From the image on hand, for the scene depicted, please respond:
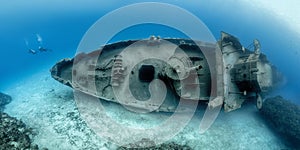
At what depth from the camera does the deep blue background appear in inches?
663

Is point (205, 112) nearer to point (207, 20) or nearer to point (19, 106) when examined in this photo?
point (19, 106)

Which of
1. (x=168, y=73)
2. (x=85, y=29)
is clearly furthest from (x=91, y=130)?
(x=85, y=29)

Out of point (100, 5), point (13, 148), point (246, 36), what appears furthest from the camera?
point (100, 5)

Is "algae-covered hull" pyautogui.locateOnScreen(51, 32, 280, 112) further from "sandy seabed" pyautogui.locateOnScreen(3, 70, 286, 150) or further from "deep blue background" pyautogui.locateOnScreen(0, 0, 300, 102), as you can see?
"deep blue background" pyautogui.locateOnScreen(0, 0, 300, 102)

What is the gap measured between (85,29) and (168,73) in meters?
11.6

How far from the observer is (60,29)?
19.7 meters

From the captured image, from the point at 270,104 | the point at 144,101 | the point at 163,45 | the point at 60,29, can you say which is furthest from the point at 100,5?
the point at 270,104

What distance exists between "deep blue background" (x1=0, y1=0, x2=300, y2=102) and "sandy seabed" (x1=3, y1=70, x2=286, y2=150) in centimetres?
404

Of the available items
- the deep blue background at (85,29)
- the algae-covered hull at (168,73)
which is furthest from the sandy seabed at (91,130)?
the deep blue background at (85,29)

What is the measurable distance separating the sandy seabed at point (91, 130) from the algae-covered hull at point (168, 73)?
1.07 m

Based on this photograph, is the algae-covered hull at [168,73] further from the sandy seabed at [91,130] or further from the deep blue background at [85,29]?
the deep blue background at [85,29]

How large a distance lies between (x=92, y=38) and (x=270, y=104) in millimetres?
11877

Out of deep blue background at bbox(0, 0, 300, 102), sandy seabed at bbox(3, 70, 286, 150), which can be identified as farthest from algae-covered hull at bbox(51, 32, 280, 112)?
deep blue background at bbox(0, 0, 300, 102)

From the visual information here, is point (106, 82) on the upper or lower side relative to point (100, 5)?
lower
